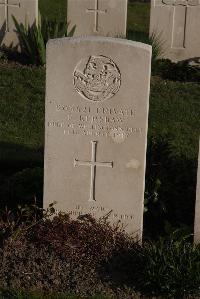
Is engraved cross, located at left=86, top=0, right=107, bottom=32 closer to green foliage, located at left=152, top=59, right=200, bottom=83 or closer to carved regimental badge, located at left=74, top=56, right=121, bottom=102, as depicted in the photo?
green foliage, located at left=152, top=59, right=200, bottom=83

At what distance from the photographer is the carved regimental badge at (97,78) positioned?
6113 mm

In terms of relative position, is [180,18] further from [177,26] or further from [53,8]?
[53,8]

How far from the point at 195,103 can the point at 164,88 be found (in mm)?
627

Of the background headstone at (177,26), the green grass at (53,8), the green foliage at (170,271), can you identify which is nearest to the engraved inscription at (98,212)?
the green foliage at (170,271)

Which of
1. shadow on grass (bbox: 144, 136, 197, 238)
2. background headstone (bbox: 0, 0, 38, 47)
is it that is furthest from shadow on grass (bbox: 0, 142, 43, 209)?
background headstone (bbox: 0, 0, 38, 47)

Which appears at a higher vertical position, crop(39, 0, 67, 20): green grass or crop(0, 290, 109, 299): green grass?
crop(39, 0, 67, 20): green grass

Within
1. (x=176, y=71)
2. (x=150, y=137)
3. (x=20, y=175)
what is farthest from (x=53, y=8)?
(x=20, y=175)

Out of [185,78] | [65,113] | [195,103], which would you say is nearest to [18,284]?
[65,113]

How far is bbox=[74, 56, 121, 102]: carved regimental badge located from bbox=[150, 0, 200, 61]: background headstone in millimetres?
6318

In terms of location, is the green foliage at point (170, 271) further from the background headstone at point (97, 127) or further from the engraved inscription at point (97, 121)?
the engraved inscription at point (97, 121)

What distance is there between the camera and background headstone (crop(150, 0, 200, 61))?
12.2 m

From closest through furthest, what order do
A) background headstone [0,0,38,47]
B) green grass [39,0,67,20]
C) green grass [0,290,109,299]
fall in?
green grass [0,290,109,299] < background headstone [0,0,38,47] < green grass [39,0,67,20]

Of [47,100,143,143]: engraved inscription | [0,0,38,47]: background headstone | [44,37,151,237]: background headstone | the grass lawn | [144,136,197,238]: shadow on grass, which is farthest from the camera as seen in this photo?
[0,0,38,47]: background headstone

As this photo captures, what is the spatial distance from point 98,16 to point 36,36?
52.7 inches
